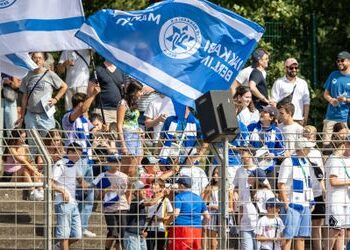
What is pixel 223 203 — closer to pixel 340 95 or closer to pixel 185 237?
pixel 185 237

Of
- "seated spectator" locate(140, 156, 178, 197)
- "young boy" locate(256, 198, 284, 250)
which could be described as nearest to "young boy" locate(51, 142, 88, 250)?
"seated spectator" locate(140, 156, 178, 197)

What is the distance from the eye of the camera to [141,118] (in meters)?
21.1

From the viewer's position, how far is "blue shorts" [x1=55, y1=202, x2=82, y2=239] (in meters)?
15.8

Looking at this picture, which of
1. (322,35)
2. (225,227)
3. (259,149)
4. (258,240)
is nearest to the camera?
(225,227)

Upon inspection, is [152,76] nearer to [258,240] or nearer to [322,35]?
[258,240]

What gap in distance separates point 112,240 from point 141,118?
473cm

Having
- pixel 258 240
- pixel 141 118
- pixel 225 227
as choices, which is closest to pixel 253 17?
pixel 141 118

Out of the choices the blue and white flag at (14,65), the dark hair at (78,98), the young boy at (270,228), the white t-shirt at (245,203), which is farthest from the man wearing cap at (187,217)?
the dark hair at (78,98)

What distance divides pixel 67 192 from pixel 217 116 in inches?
90.4

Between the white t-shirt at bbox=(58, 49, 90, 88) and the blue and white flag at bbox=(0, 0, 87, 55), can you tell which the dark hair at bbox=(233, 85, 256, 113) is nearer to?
the white t-shirt at bbox=(58, 49, 90, 88)

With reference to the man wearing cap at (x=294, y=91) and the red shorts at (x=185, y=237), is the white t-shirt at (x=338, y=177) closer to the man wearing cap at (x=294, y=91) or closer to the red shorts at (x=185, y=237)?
the red shorts at (x=185, y=237)

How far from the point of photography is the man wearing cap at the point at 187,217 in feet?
52.6

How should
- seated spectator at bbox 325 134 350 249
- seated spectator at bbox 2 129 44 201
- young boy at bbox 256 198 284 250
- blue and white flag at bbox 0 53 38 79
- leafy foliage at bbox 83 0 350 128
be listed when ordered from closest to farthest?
seated spectator at bbox 2 129 44 201 < young boy at bbox 256 198 284 250 < seated spectator at bbox 325 134 350 249 < blue and white flag at bbox 0 53 38 79 < leafy foliage at bbox 83 0 350 128

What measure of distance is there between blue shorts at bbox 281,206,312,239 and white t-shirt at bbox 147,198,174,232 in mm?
1233
